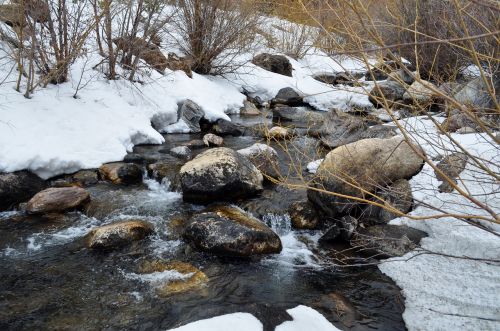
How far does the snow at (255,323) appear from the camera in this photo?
2.83 m

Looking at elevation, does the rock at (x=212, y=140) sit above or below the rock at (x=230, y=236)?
above

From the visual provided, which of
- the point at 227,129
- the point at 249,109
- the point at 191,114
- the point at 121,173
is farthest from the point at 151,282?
the point at 249,109

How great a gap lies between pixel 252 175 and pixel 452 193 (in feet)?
8.59

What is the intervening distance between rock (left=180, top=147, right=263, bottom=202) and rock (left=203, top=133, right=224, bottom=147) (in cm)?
228

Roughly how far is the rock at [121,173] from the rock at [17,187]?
0.90m

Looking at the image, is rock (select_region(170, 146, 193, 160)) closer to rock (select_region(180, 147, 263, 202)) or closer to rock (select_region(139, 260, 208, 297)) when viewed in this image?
rock (select_region(180, 147, 263, 202))

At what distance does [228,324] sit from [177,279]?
1.17 meters

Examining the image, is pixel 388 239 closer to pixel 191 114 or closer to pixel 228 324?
pixel 228 324

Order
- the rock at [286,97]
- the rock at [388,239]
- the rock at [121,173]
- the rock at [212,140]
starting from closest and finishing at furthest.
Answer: the rock at [388,239]
the rock at [121,173]
the rock at [212,140]
the rock at [286,97]

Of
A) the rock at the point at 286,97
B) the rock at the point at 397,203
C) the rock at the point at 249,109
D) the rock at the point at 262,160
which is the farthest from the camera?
the rock at the point at 286,97

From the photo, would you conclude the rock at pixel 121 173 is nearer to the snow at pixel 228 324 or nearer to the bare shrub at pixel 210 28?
the snow at pixel 228 324

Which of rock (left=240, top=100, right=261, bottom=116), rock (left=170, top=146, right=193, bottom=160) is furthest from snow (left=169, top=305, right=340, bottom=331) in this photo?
rock (left=240, top=100, right=261, bottom=116)

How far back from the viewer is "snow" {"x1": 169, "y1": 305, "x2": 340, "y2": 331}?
283cm

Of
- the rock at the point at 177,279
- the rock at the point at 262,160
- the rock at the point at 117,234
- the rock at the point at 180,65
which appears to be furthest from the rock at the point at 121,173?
the rock at the point at 180,65
